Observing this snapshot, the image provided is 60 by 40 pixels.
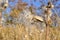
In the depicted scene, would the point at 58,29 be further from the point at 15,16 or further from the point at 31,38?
the point at 15,16

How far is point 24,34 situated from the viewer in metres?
1.98

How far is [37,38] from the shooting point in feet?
6.57

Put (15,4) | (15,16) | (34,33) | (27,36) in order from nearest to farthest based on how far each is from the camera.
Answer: (27,36)
(34,33)
(15,16)
(15,4)

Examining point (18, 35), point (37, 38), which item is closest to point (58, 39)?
point (37, 38)

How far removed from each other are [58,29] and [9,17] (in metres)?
0.84

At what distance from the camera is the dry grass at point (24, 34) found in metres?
1.98

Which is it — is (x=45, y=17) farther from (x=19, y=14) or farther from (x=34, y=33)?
(x=19, y=14)

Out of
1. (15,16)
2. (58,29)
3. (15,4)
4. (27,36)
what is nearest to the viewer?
(27,36)

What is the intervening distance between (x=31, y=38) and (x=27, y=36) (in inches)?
2.5

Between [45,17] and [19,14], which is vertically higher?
[45,17]

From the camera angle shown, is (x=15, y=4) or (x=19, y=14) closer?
(x=19, y=14)

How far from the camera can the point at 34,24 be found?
2.43 metres

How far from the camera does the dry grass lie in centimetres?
198

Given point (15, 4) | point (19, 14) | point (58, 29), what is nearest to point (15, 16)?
point (19, 14)
